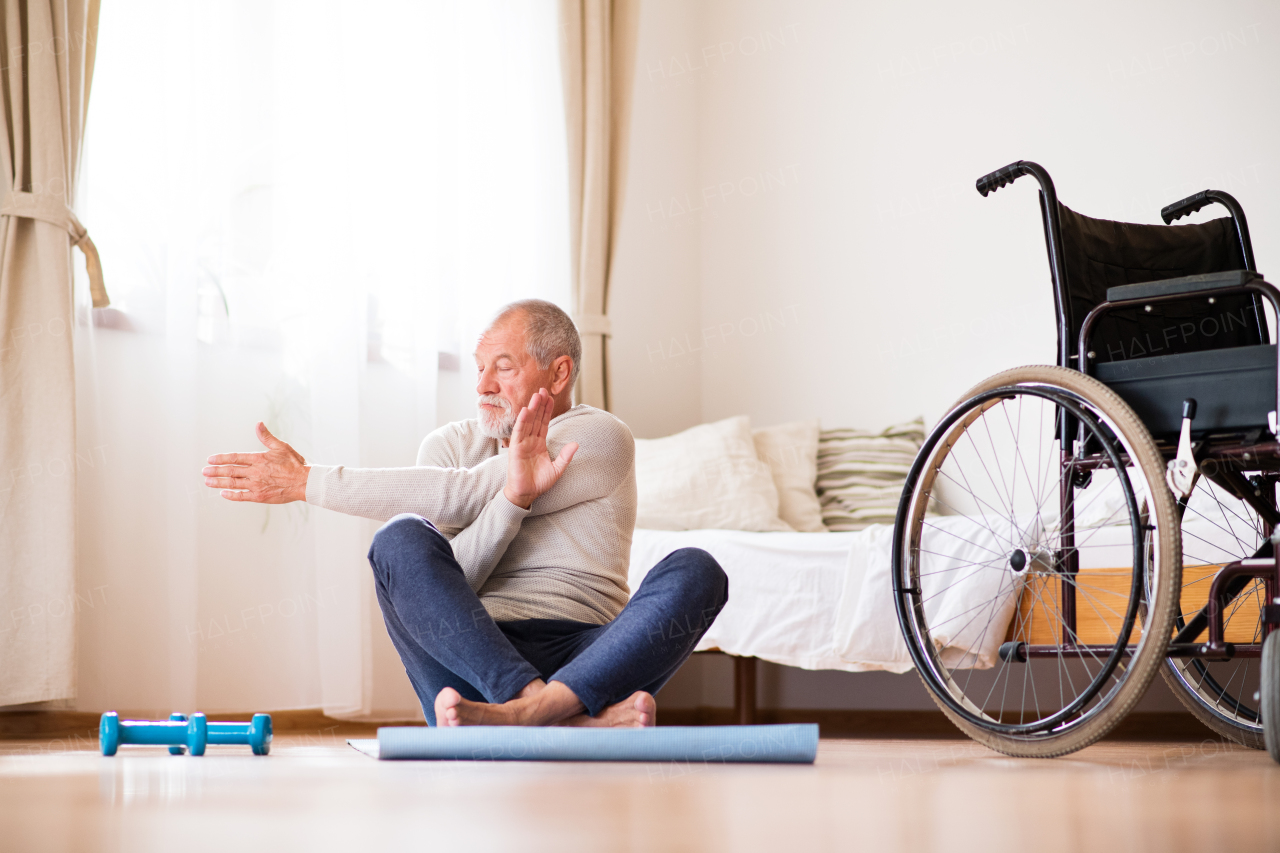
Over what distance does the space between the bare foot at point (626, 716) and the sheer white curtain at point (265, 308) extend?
4.44ft

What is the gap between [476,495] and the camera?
5.79ft

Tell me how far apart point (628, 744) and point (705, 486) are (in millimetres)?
1880

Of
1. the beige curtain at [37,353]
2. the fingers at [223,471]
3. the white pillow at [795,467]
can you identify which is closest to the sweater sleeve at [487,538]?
the fingers at [223,471]

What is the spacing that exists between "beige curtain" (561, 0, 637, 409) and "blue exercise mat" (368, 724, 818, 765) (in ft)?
7.40

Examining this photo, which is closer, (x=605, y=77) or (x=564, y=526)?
(x=564, y=526)

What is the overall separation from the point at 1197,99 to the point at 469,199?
208cm

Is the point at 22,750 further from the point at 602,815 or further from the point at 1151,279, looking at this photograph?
the point at 1151,279

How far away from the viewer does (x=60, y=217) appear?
238cm

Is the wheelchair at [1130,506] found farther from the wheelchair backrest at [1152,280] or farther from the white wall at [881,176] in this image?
the white wall at [881,176]

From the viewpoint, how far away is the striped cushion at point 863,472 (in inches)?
136

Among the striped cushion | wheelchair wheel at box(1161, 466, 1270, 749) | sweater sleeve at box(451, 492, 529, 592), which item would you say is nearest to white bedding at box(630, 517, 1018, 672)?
wheelchair wheel at box(1161, 466, 1270, 749)

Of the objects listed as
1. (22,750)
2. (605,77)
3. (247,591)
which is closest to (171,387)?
(247,591)

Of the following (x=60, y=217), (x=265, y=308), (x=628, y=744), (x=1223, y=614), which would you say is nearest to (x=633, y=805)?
(x=628, y=744)

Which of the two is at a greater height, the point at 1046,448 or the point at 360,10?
the point at 360,10
